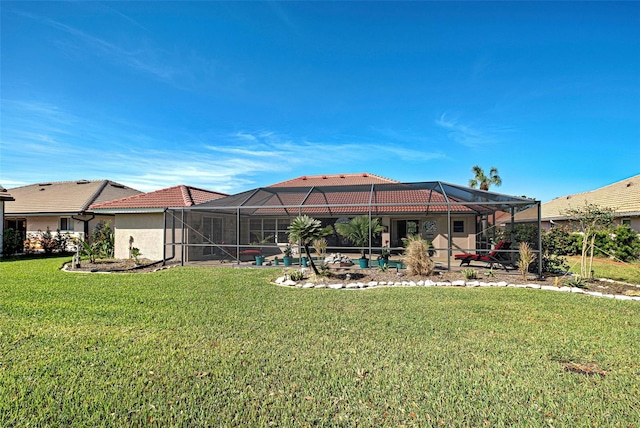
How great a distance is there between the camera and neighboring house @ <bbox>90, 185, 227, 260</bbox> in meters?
16.4

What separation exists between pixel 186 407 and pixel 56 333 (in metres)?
3.51

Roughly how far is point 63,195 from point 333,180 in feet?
64.5

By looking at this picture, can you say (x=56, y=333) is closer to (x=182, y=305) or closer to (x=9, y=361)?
(x=9, y=361)

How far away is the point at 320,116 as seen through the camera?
1761 centimetres

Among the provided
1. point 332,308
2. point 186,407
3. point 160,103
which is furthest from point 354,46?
point 186,407

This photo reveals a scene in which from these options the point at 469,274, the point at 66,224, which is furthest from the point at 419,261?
the point at 66,224

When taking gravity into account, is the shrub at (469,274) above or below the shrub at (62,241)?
below

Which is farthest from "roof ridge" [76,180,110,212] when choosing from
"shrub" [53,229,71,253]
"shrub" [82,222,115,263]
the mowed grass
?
the mowed grass

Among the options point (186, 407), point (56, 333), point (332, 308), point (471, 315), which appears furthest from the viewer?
point (332, 308)

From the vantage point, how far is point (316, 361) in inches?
164

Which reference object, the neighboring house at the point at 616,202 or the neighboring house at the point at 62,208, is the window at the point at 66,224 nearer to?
the neighboring house at the point at 62,208

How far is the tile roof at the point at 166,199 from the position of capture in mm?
16453

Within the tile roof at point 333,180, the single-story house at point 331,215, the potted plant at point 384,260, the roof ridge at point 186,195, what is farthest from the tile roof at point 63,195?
the potted plant at point 384,260

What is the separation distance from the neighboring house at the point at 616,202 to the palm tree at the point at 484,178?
16.8 feet
